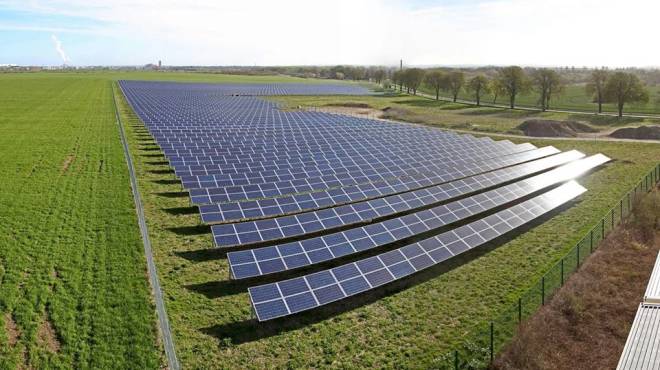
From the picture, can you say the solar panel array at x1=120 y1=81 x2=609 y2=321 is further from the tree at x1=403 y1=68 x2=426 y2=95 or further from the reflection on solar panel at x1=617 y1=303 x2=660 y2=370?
the tree at x1=403 y1=68 x2=426 y2=95

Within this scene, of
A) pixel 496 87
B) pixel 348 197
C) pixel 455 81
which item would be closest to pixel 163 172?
pixel 348 197

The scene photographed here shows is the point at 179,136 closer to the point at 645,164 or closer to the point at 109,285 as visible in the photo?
the point at 109,285

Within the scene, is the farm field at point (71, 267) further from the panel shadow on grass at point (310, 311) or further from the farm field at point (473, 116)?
the farm field at point (473, 116)

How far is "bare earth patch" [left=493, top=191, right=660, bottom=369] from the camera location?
49.1 ft

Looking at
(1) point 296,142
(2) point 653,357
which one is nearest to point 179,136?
(1) point 296,142

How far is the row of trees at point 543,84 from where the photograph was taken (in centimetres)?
8425

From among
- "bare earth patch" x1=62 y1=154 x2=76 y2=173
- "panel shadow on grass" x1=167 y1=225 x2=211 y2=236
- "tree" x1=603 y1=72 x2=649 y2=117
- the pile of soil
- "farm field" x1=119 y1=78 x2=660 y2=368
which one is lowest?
"farm field" x1=119 y1=78 x2=660 y2=368

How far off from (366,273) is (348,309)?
1866mm

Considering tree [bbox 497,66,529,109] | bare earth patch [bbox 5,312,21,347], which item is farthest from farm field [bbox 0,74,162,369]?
tree [bbox 497,66,529,109]

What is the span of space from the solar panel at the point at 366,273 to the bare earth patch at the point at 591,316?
4.94m

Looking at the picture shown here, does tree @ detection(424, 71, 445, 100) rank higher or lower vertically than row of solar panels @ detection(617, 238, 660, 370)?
higher

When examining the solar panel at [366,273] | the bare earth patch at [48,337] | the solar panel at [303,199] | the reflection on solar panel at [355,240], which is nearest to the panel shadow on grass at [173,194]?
the solar panel at [303,199]

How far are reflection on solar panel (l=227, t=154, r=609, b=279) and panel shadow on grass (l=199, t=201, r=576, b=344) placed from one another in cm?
125

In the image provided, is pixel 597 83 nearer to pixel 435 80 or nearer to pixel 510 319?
pixel 435 80
